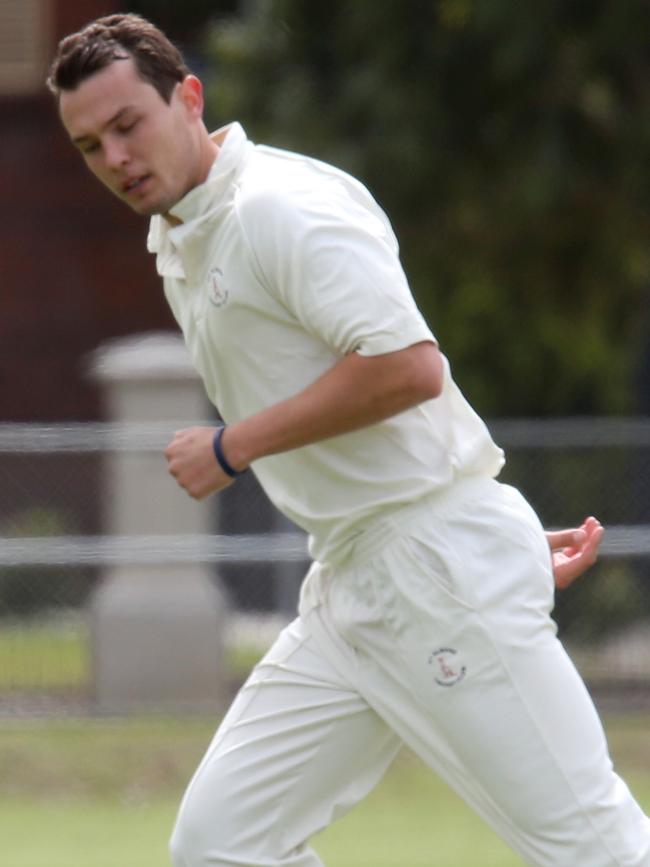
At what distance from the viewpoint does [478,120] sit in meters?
11.4

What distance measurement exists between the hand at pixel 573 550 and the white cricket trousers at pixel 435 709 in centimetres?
25

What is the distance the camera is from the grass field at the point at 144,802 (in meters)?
7.29

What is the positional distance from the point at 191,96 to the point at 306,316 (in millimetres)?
529

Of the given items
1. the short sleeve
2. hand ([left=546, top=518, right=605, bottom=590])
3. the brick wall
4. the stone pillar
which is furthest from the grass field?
the brick wall

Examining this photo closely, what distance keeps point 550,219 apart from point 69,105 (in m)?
8.09

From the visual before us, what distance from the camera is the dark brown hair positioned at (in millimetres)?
3988

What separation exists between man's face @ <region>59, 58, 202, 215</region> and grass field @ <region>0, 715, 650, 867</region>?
3553 millimetres

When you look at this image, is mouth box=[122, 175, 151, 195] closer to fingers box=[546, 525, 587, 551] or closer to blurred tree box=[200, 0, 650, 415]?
fingers box=[546, 525, 587, 551]

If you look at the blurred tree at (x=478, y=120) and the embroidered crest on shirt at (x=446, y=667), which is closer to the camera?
the embroidered crest on shirt at (x=446, y=667)

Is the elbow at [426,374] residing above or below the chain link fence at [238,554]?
above

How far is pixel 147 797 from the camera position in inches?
335

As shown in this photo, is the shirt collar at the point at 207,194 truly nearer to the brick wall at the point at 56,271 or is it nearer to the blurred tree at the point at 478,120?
the blurred tree at the point at 478,120

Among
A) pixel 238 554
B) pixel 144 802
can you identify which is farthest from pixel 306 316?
pixel 238 554

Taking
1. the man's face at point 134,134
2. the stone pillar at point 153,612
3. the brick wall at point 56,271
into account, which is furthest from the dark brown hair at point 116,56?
the brick wall at point 56,271
